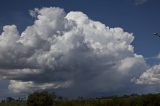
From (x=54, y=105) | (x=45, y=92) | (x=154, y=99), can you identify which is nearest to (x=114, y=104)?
(x=154, y=99)

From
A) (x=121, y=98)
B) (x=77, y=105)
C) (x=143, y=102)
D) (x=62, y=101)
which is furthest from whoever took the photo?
(x=62, y=101)

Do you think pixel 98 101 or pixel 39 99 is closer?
pixel 98 101

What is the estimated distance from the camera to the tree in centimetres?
9950

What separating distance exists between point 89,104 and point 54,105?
12.5m

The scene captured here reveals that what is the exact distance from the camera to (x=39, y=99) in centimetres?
9931

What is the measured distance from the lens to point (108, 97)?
3499 inches

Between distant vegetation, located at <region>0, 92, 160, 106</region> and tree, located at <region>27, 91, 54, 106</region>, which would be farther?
tree, located at <region>27, 91, 54, 106</region>

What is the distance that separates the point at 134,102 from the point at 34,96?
29.4 meters

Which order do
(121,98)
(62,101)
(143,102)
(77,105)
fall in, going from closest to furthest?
(143,102)
(121,98)
(77,105)
(62,101)

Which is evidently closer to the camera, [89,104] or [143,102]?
[143,102]

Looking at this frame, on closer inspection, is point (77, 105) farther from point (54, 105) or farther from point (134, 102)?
point (134, 102)

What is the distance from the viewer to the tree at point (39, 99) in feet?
326

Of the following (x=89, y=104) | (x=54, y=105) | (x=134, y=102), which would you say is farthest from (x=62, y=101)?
(x=134, y=102)

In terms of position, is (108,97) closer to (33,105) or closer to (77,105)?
(77,105)
